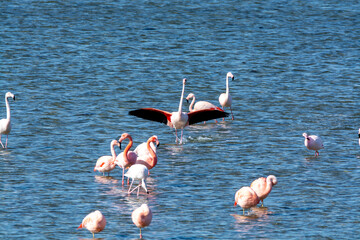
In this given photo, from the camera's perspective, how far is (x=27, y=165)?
17.0 metres

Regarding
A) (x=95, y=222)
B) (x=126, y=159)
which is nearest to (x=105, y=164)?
(x=126, y=159)

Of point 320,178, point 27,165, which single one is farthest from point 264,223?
point 27,165

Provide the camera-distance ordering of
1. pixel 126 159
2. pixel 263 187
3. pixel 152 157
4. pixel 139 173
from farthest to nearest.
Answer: pixel 152 157, pixel 126 159, pixel 139 173, pixel 263 187

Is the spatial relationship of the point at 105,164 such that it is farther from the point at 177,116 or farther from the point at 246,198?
the point at 177,116

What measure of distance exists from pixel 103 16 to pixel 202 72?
13444 millimetres

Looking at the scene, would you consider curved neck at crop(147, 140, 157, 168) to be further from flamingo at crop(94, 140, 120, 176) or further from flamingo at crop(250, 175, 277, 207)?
flamingo at crop(250, 175, 277, 207)

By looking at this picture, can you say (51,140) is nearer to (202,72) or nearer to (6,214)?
(6,214)

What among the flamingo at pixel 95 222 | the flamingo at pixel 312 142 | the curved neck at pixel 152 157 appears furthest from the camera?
the flamingo at pixel 312 142

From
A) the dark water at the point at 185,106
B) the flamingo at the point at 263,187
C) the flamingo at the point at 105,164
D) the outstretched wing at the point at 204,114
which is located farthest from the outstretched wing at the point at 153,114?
the flamingo at the point at 263,187

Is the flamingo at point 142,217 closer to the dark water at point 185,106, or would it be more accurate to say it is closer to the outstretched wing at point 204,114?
the dark water at point 185,106

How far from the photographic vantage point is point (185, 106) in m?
24.0

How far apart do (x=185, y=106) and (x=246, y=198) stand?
10.6 metres

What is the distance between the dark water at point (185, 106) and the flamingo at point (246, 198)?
26 cm

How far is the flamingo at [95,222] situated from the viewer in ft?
40.5
